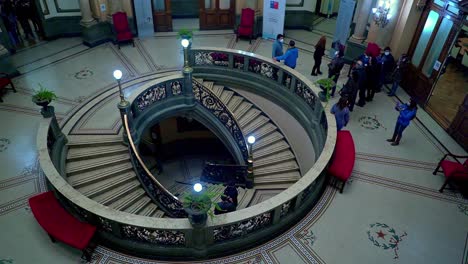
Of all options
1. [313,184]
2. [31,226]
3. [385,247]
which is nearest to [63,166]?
[31,226]

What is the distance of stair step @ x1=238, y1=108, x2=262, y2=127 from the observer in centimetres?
874

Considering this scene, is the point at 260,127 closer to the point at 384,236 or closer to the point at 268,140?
the point at 268,140

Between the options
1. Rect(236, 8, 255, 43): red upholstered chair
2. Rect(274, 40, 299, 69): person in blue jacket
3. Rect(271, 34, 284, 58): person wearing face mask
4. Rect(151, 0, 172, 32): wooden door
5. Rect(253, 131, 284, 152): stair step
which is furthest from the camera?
Rect(151, 0, 172, 32): wooden door

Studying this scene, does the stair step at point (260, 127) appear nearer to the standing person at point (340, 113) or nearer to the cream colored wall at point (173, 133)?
the standing person at point (340, 113)

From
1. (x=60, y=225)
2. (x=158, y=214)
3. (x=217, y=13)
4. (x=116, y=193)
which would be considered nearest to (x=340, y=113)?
(x=158, y=214)

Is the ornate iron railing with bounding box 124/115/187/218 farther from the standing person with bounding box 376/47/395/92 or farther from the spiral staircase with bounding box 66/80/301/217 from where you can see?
the standing person with bounding box 376/47/395/92

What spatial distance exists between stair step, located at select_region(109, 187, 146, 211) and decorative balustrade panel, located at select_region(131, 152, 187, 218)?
157mm

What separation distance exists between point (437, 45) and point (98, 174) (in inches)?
310

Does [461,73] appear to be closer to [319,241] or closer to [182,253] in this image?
[319,241]

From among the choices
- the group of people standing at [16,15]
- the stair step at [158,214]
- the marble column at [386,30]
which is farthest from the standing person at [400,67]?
the group of people standing at [16,15]

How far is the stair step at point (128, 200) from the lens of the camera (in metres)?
6.35

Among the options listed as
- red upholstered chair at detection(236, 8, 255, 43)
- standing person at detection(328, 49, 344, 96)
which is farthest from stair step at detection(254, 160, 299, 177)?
red upholstered chair at detection(236, 8, 255, 43)

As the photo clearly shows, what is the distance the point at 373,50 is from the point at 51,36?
9.44 metres

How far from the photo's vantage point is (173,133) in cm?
1243
